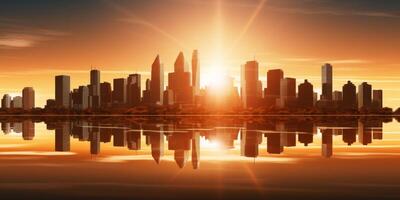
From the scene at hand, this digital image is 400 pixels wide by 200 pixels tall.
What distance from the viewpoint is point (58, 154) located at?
152 feet

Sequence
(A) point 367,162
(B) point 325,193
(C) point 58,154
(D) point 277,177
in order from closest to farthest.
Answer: (B) point 325,193, (D) point 277,177, (A) point 367,162, (C) point 58,154

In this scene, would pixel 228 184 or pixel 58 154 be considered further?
pixel 58 154

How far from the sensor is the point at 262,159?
4134cm

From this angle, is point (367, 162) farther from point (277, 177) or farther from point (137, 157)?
point (137, 157)

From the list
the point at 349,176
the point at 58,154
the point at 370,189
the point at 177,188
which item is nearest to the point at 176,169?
the point at 177,188

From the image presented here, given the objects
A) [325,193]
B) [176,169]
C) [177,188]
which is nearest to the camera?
[325,193]

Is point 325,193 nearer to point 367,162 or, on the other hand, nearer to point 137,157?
point 367,162

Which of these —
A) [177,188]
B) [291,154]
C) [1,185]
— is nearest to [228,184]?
[177,188]

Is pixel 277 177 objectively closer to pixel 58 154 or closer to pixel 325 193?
pixel 325 193

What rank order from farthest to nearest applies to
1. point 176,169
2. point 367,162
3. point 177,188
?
point 367,162 < point 176,169 < point 177,188

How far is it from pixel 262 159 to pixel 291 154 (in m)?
4.73

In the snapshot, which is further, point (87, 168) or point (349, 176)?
point (87, 168)

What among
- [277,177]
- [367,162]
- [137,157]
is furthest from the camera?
[137,157]

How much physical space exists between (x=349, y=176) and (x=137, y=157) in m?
16.8
